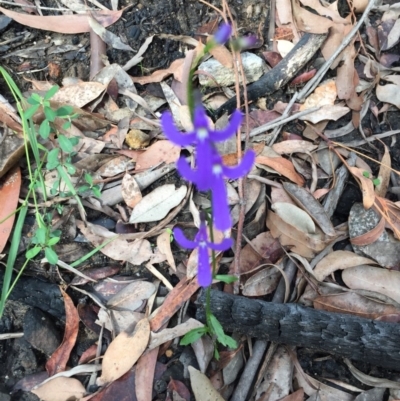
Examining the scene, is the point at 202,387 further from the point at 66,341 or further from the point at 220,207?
the point at 220,207

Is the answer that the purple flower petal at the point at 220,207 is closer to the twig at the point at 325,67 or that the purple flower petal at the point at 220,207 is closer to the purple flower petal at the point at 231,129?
the purple flower petal at the point at 231,129

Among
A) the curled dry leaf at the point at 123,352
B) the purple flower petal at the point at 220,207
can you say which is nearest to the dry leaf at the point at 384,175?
the curled dry leaf at the point at 123,352

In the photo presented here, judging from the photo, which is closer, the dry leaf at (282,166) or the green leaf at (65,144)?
the green leaf at (65,144)

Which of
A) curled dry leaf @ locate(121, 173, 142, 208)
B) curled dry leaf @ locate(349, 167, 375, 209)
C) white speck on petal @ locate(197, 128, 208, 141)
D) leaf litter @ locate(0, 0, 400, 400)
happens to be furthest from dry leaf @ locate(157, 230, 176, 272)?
white speck on petal @ locate(197, 128, 208, 141)

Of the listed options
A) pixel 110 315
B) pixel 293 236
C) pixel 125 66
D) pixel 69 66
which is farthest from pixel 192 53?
pixel 110 315

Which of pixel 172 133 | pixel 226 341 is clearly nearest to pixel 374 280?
pixel 226 341

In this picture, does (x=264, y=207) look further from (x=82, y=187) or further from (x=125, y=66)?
(x=125, y=66)

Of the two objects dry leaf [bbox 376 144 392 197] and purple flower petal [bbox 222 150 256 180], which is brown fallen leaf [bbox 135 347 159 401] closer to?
purple flower petal [bbox 222 150 256 180]
